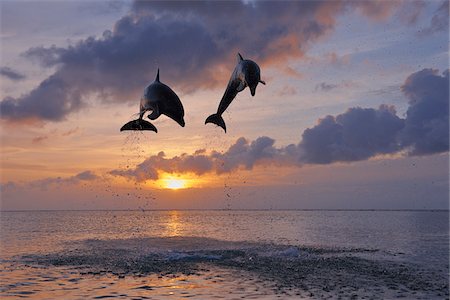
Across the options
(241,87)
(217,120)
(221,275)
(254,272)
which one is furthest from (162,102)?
(254,272)

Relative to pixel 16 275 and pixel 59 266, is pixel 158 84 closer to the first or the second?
pixel 16 275

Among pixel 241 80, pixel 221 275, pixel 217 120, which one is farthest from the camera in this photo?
pixel 221 275

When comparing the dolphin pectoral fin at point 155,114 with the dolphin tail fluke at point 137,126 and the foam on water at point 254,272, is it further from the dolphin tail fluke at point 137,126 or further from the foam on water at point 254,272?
the foam on water at point 254,272

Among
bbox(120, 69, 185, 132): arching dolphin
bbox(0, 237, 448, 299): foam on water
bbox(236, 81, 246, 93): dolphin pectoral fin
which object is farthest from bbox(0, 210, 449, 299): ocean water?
bbox(236, 81, 246, 93): dolphin pectoral fin

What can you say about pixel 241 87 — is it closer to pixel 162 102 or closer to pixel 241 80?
pixel 241 80

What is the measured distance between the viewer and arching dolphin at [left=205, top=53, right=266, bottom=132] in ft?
27.0

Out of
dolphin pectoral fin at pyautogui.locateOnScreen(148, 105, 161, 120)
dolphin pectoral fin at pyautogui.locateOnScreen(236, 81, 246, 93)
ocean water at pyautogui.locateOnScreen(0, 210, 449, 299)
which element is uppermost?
dolphin pectoral fin at pyautogui.locateOnScreen(236, 81, 246, 93)

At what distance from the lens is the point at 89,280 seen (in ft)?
119

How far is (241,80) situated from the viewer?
8539mm

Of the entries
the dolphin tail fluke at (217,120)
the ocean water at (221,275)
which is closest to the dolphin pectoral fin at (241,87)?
the dolphin tail fluke at (217,120)

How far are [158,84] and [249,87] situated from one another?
293cm

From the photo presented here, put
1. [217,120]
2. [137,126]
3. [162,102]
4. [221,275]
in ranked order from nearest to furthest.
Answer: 1. [162,102]
2. [217,120]
3. [137,126]
4. [221,275]

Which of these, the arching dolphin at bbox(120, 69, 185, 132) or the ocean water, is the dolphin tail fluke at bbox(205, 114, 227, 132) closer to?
the arching dolphin at bbox(120, 69, 185, 132)

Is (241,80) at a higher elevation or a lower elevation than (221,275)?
higher
